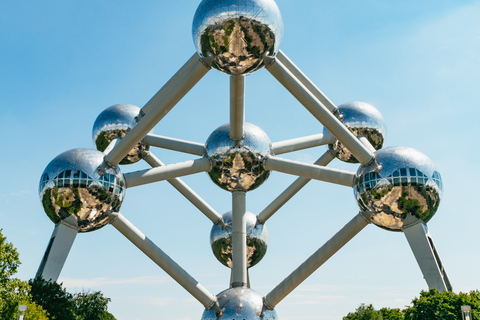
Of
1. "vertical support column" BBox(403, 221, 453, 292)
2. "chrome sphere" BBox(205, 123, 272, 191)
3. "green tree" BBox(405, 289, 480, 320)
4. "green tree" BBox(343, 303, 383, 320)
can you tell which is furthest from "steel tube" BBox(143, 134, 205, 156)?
"green tree" BBox(343, 303, 383, 320)

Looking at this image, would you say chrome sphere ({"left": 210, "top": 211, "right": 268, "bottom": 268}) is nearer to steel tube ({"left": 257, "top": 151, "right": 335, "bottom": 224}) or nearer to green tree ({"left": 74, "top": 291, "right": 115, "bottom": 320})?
steel tube ({"left": 257, "top": 151, "right": 335, "bottom": 224})

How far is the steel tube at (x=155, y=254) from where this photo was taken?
515 inches

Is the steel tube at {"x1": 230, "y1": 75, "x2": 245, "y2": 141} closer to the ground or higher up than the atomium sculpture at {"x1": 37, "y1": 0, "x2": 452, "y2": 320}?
higher up

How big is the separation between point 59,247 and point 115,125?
20.6 ft

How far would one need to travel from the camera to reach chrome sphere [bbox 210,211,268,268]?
59.4 feet

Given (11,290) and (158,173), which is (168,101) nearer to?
(158,173)

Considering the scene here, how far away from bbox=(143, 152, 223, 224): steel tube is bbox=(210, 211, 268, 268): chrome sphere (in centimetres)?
38

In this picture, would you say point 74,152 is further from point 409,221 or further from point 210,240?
point 409,221

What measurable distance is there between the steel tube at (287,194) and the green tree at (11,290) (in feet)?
26.4

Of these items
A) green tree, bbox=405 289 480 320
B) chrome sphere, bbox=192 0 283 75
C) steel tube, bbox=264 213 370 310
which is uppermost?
chrome sphere, bbox=192 0 283 75

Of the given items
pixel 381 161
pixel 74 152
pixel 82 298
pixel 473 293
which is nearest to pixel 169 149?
pixel 74 152

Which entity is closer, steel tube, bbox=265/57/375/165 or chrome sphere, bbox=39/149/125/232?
steel tube, bbox=265/57/375/165

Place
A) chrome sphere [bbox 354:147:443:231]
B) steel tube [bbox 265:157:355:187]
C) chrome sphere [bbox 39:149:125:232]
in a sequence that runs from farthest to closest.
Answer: steel tube [bbox 265:157:355:187] < chrome sphere [bbox 39:149:125:232] < chrome sphere [bbox 354:147:443:231]

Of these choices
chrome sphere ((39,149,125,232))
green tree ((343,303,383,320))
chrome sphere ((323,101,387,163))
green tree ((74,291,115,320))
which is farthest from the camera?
green tree ((343,303,383,320))
